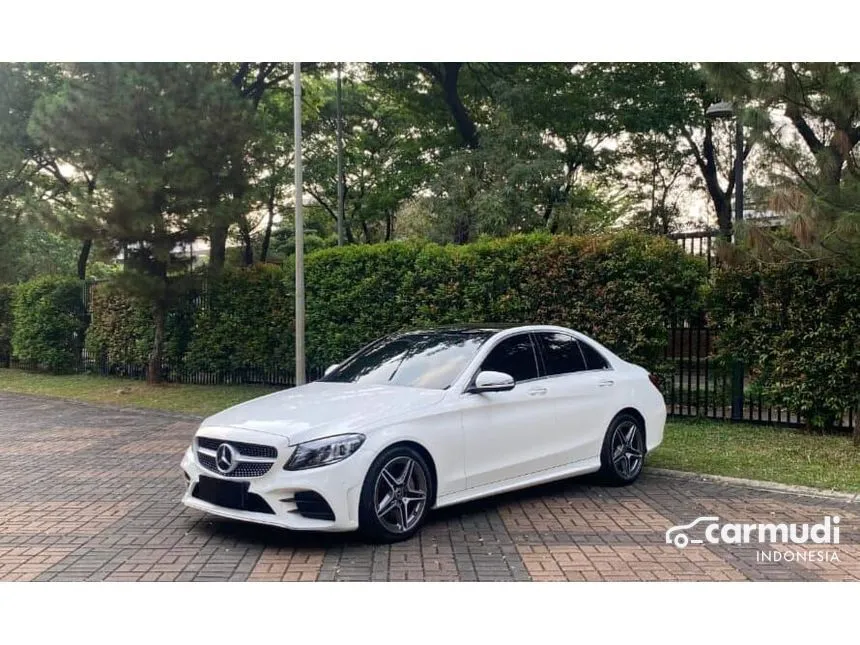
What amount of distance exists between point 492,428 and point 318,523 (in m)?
1.67

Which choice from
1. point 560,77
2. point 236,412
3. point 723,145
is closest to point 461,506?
point 236,412

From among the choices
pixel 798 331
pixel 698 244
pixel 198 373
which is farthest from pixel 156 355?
pixel 798 331

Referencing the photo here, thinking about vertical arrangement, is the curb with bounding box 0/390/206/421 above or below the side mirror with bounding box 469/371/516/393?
below

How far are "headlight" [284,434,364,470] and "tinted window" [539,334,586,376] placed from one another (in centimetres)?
237

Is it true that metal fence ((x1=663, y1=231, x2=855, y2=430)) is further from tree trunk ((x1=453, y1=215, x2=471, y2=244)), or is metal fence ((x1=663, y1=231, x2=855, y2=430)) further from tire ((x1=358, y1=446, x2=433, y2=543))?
tree trunk ((x1=453, y1=215, x2=471, y2=244))

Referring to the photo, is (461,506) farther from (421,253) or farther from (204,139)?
(204,139)

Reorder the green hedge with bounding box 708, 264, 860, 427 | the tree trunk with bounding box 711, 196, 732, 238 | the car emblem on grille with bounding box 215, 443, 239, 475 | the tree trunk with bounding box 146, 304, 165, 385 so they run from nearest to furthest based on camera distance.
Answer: the car emblem on grille with bounding box 215, 443, 239, 475 < the green hedge with bounding box 708, 264, 860, 427 < the tree trunk with bounding box 146, 304, 165, 385 < the tree trunk with bounding box 711, 196, 732, 238

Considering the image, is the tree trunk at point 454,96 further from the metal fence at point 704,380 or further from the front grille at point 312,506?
the front grille at point 312,506

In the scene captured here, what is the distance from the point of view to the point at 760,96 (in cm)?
838

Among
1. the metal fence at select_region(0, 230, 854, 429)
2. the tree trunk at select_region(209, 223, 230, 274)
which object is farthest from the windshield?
the tree trunk at select_region(209, 223, 230, 274)

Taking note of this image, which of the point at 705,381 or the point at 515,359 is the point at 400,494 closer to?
the point at 515,359

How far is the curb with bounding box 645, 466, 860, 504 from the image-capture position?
7.08 meters

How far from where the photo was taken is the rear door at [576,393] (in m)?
7.02

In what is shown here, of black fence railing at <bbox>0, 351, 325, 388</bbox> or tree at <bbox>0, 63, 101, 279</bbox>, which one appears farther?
black fence railing at <bbox>0, 351, 325, 388</bbox>
